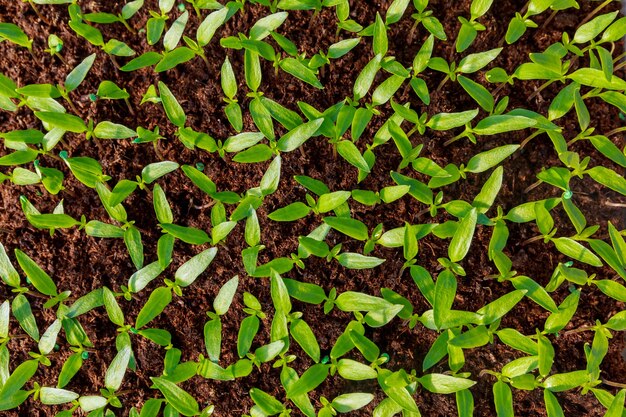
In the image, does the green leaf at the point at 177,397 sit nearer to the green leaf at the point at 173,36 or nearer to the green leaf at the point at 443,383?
the green leaf at the point at 443,383

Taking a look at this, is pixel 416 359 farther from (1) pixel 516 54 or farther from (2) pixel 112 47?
(2) pixel 112 47

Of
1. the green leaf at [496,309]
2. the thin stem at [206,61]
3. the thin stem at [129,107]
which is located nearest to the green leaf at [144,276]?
the thin stem at [129,107]

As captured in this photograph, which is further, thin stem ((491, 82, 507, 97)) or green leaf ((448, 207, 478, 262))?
thin stem ((491, 82, 507, 97))

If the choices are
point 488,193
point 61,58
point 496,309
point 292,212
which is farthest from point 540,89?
point 61,58

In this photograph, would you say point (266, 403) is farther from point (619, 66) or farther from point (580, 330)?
point (619, 66)

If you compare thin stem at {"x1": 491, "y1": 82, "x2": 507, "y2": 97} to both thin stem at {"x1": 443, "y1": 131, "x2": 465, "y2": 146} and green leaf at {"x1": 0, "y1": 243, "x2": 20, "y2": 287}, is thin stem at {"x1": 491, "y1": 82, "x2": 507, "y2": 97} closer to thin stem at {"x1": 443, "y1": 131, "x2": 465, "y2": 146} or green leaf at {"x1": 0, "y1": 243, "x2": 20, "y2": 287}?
thin stem at {"x1": 443, "y1": 131, "x2": 465, "y2": 146}

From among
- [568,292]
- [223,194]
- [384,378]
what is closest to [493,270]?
[568,292]

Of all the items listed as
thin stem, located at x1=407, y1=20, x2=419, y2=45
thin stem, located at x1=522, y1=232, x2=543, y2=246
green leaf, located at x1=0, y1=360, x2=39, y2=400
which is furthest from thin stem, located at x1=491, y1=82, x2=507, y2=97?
green leaf, located at x1=0, y1=360, x2=39, y2=400
